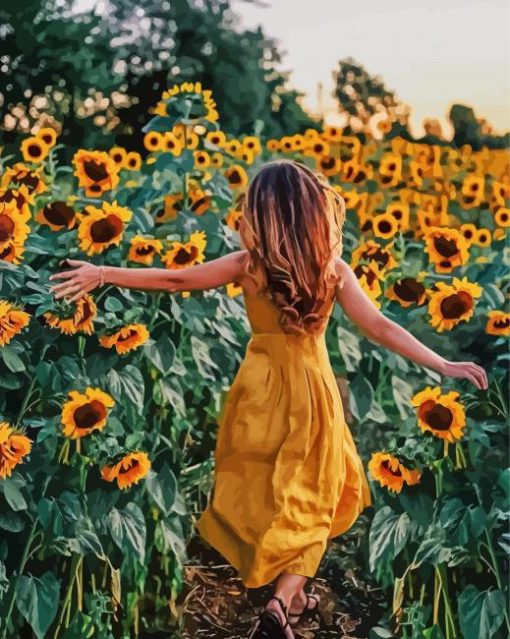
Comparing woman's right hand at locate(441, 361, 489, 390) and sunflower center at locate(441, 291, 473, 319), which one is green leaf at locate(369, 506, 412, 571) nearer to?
woman's right hand at locate(441, 361, 489, 390)

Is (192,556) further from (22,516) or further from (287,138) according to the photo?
(287,138)

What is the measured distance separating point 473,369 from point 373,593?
2.49 ft

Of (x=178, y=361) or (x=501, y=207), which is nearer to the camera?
(x=178, y=361)

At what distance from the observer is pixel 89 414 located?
8.98 ft

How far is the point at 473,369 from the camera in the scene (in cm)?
284

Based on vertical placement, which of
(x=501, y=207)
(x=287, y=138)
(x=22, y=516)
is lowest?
(x=22, y=516)

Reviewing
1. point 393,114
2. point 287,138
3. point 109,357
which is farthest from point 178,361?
point 393,114

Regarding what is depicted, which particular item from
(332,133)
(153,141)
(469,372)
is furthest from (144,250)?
(469,372)

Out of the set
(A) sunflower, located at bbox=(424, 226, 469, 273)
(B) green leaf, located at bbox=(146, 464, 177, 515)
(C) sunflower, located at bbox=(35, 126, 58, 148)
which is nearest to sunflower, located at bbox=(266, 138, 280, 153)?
(A) sunflower, located at bbox=(424, 226, 469, 273)

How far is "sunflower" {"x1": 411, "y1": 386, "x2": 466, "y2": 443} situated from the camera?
2.83 meters

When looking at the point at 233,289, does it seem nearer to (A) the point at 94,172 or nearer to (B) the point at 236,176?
(B) the point at 236,176

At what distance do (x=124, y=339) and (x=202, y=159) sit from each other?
0.62m

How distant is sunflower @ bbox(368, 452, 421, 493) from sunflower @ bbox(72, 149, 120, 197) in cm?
117

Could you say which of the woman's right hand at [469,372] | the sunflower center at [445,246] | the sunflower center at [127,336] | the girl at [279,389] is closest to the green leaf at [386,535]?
the girl at [279,389]
